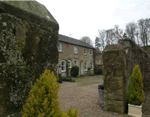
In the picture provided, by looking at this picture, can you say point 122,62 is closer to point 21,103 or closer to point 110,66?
point 110,66

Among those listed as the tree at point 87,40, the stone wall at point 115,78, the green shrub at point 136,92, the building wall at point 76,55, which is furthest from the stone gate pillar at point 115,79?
the tree at point 87,40

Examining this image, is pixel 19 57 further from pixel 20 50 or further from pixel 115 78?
pixel 115 78

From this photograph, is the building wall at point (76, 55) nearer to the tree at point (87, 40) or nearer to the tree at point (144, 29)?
the tree at point (144, 29)

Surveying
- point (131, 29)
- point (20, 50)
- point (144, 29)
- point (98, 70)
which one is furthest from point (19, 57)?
point (131, 29)

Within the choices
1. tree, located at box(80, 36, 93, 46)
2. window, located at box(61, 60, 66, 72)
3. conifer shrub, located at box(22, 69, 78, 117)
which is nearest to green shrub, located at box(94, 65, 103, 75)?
window, located at box(61, 60, 66, 72)

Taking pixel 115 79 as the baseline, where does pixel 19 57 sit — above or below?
above

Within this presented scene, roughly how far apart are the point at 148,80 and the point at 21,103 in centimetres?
868

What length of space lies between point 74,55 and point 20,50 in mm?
17988

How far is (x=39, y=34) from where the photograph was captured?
5.66 ft

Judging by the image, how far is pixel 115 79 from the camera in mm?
4629

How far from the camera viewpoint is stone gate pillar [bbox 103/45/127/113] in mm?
4527

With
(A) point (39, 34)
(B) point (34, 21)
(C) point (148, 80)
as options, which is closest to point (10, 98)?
(A) point (39, 34)

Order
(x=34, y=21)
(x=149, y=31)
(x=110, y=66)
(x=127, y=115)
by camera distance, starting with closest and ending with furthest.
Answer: (x=34, y=21)
(x=127, y=115)
(x=110, y=66)
(x=149, y=31)

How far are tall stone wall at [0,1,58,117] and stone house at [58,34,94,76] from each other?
47.0ft
